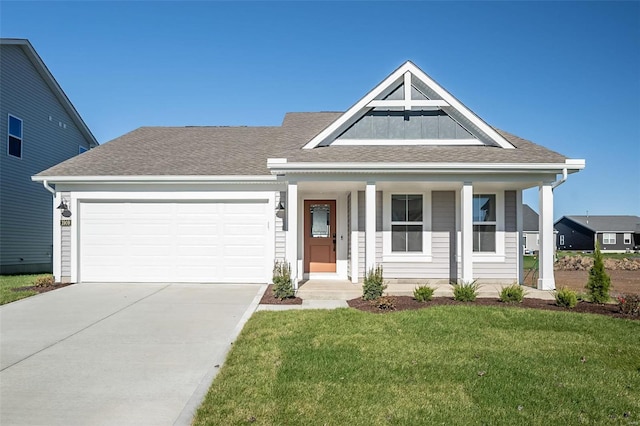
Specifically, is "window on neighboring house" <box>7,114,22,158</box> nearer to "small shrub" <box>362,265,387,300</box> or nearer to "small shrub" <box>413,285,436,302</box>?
"small shrub" <box>362,265,387,300</box>

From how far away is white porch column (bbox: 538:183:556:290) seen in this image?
997 centimetres

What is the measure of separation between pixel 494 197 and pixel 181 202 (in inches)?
346

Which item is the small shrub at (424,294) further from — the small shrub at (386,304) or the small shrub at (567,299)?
the small shrub at (567,299)

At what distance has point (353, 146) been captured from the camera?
1098 cm

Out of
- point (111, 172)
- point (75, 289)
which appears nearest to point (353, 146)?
point (111, 172)

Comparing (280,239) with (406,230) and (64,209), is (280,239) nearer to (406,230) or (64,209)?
(406,230)

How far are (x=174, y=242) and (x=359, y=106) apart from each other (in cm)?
634

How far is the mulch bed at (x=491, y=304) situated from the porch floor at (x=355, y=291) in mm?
473

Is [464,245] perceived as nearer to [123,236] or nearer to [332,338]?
[332,338]

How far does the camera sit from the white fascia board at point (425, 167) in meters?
9.59

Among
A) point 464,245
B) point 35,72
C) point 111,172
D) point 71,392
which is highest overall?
point 35,72

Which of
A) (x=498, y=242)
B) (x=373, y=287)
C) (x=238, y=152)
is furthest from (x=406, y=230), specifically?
(x=238, y=152)

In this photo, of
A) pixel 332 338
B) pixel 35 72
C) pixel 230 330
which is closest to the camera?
pixel 332 338

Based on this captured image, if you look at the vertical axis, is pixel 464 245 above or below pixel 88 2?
below
